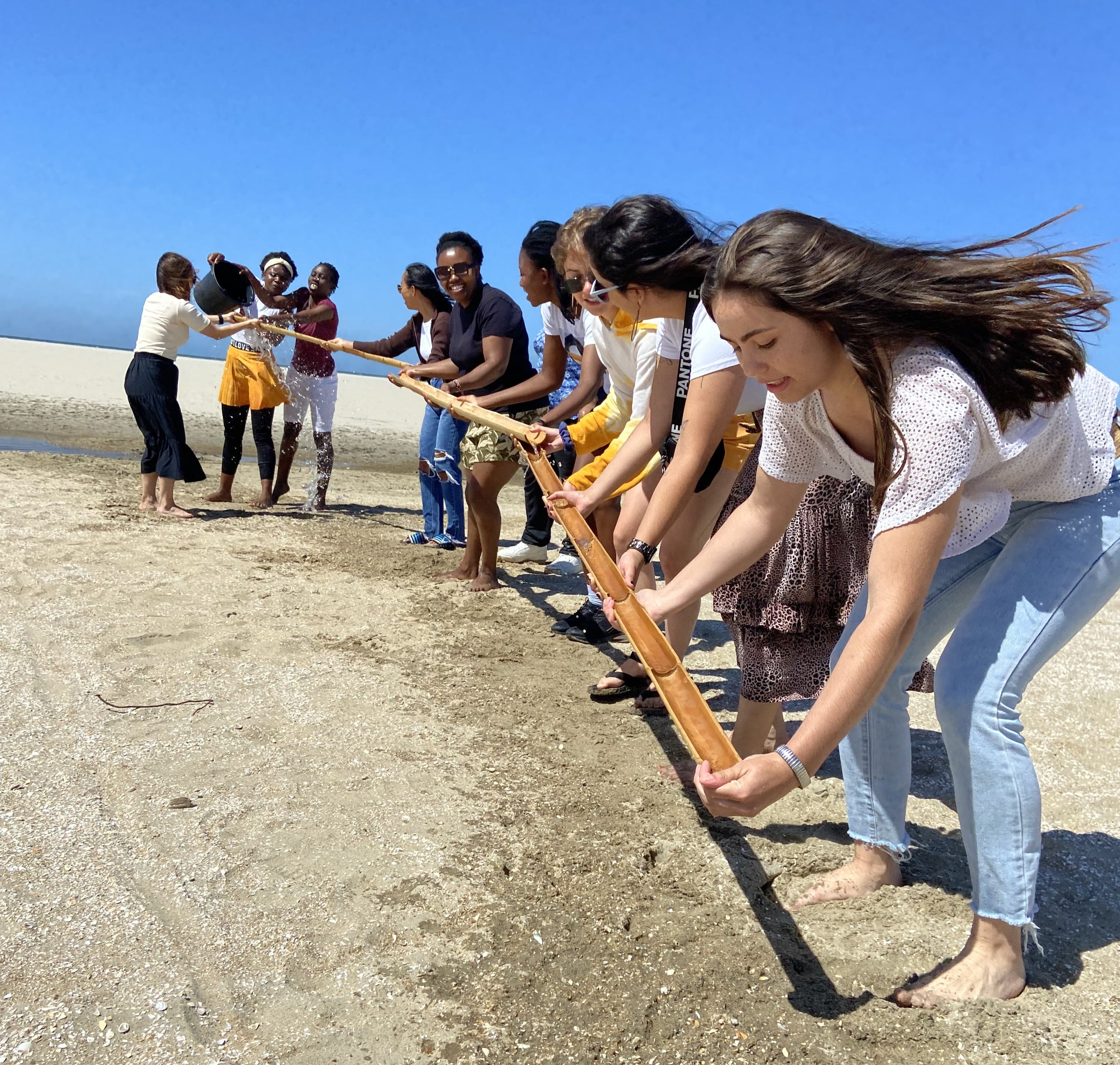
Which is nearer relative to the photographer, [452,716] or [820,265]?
[820,265]

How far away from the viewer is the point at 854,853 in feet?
8.73

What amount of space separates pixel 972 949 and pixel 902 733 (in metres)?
0.49

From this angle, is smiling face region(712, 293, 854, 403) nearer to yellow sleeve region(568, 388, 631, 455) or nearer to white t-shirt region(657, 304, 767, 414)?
white t-shirt region(657, 304, 767, 414)

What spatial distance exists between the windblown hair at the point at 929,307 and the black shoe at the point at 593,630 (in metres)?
2.96

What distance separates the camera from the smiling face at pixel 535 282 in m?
4.97

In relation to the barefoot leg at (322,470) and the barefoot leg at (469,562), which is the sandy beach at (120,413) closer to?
the barefoot leg at (322,470)

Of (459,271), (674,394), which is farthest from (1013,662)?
(459,271)

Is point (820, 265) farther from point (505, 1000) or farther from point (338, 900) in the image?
point (338, 900)

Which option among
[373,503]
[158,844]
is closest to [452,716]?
[158,844]

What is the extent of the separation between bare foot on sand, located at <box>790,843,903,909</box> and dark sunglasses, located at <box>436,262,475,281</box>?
4.11 metres

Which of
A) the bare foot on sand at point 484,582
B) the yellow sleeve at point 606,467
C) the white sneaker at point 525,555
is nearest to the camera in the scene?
the yellow sleeve at point 606,467

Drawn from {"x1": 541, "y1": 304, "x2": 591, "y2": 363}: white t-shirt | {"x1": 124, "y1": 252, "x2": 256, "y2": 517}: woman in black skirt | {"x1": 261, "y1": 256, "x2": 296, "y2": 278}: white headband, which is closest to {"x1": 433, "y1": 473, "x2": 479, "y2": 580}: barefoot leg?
{"x1": 541, "y1": 304, "x2": 591, "y2": 363}: white t-shirt

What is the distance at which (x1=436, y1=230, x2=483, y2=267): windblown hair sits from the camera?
5.70m

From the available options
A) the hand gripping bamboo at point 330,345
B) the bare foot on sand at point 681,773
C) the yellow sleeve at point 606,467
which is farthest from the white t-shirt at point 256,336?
the bare foot on sand at point 681,773
